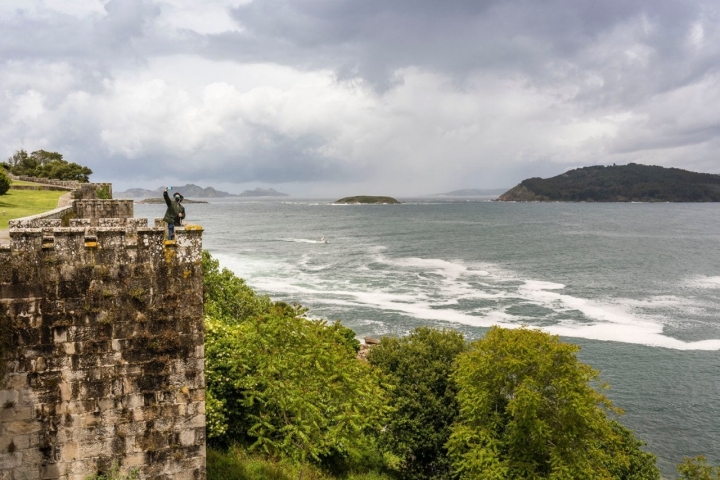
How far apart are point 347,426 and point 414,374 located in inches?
361

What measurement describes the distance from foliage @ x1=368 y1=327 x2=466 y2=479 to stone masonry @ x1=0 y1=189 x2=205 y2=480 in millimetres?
16412

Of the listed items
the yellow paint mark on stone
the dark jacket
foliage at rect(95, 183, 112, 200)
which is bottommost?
the yellow paint mark on stone

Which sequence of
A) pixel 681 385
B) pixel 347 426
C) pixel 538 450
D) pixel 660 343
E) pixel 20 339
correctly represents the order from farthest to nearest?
pixel 660 343, pixel 681 385, pixel 538 450, pixel 347 426, pixel 20 339

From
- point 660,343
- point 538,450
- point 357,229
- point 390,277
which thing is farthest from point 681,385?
point 357,229

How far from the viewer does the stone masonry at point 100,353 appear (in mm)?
8305

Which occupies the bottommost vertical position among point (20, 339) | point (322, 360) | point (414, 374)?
point (414, 374)

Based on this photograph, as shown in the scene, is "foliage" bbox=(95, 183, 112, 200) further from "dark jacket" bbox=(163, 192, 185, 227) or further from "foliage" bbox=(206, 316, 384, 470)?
"dark jacket" bbox=(163, 192, 185, 227)

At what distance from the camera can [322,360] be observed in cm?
1692

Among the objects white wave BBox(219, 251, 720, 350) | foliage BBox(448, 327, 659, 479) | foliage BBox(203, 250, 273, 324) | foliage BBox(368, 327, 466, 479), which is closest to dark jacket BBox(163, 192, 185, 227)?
foliage BBox(368, 327, 466, 479)

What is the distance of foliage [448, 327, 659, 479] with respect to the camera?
21797 mm

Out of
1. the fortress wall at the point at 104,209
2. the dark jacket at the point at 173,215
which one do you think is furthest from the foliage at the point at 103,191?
the dark jacket at the point at 173,215

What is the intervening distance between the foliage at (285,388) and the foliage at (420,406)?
6.18 meters

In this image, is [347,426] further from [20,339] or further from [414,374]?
[20,339]

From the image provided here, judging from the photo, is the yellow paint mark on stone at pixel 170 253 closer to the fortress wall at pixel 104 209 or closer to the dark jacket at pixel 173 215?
the dark jacket at pixel 173 215
